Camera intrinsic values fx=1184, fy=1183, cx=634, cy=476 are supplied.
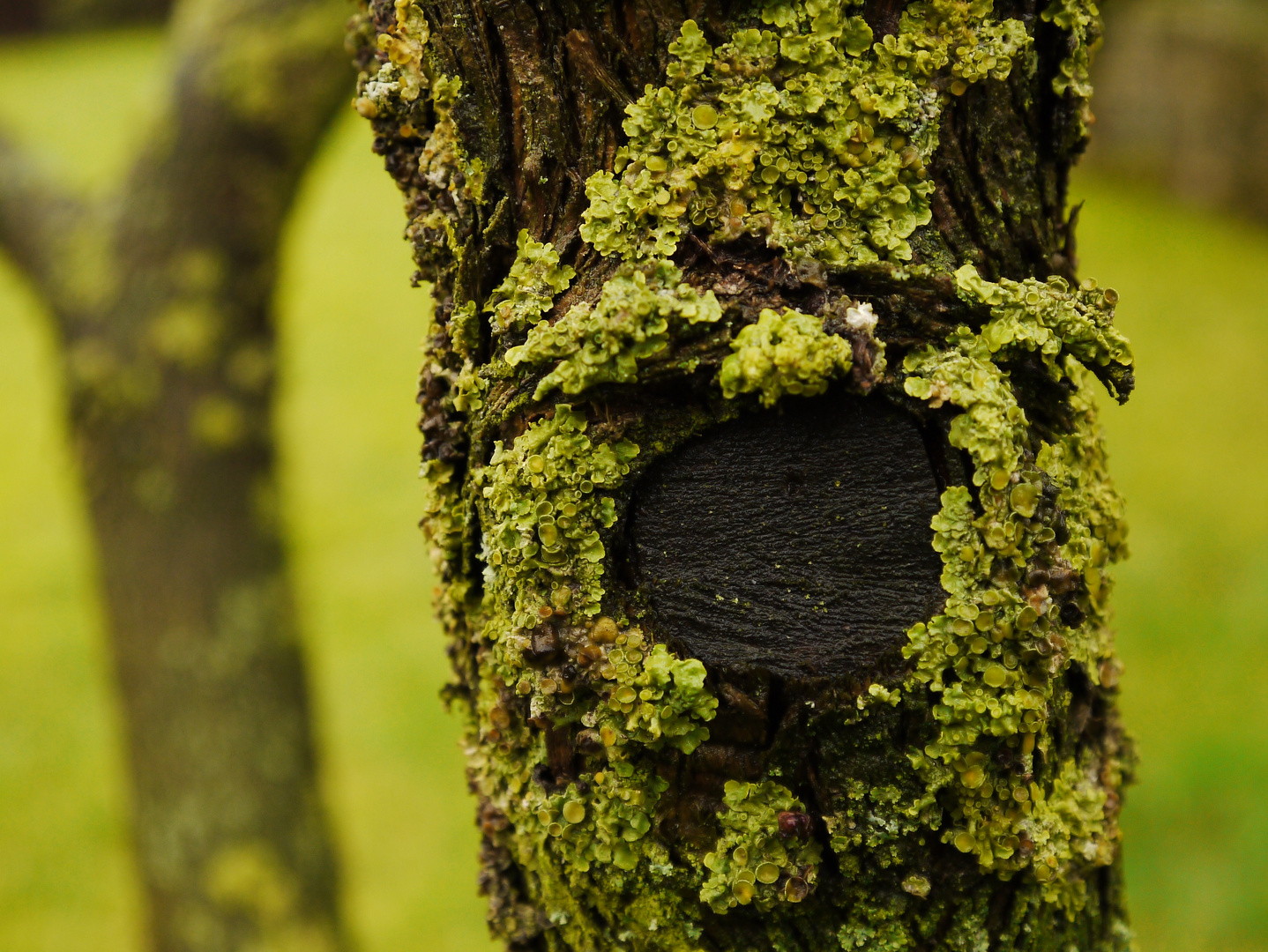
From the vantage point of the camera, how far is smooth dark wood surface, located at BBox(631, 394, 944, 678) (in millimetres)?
→ 977

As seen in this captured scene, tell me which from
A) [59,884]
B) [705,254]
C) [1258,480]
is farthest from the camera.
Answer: [1258,480]

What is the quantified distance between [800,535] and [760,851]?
0.90ft

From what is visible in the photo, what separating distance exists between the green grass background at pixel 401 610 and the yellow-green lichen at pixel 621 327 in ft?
6.46

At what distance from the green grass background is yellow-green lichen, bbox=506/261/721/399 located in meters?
1.97

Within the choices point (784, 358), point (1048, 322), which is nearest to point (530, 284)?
point (784, 358)

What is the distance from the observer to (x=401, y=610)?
5.43m

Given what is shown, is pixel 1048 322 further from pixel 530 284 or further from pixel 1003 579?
pixel 530 284

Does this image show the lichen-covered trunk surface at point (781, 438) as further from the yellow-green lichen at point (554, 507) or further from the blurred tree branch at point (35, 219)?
the blurred tree branch at point (35, 219)

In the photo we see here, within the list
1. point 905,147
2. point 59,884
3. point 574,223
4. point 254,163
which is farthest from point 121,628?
point 905,147

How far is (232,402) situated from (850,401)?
203cm

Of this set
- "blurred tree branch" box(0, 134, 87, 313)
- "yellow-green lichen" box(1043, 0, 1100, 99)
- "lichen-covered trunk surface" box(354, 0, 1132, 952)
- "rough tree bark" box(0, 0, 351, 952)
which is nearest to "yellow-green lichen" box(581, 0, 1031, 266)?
"lichen-covered trunk surface" box(354, 0, 1132, 952)

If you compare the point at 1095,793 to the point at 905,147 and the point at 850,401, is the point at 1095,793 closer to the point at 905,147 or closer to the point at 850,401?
the point at 850,401

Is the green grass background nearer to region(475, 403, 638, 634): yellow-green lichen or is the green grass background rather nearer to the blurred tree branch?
the blurred tree branch

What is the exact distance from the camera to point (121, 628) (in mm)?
2793
